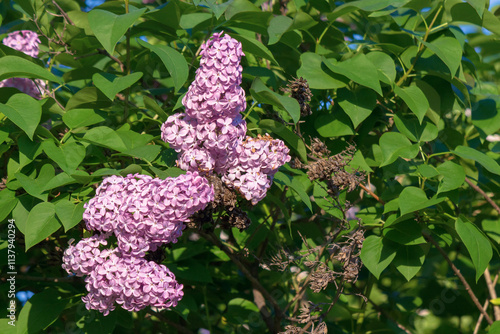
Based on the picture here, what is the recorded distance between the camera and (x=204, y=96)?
49.8 inches

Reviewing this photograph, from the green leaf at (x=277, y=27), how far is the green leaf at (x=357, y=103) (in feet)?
0.88

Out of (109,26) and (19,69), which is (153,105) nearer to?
(109,26)

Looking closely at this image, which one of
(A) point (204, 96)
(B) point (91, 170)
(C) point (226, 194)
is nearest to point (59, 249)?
→ (B) point (91, 170)

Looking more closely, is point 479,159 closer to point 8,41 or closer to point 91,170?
point 91,170

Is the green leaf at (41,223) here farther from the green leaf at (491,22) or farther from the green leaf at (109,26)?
the green leaf at (491,22)

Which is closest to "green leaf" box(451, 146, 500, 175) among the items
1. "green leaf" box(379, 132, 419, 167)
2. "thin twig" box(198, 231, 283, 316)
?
"green leaf" box(379, 132, 419, 167)

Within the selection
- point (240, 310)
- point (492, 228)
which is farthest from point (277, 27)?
point (492, 228)

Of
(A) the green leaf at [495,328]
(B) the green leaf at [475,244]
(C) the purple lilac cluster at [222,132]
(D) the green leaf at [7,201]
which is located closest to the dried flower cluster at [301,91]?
(C) the purple lilac cluster at [222,132]

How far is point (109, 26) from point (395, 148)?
0.83m

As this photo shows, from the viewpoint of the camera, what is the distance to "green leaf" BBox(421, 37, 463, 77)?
153 cm

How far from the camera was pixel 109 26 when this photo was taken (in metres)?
1.32

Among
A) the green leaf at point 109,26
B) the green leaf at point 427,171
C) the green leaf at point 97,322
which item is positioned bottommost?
the green leaf at point 97,322

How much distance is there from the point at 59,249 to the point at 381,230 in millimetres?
932

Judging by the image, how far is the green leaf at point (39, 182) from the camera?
137cm
